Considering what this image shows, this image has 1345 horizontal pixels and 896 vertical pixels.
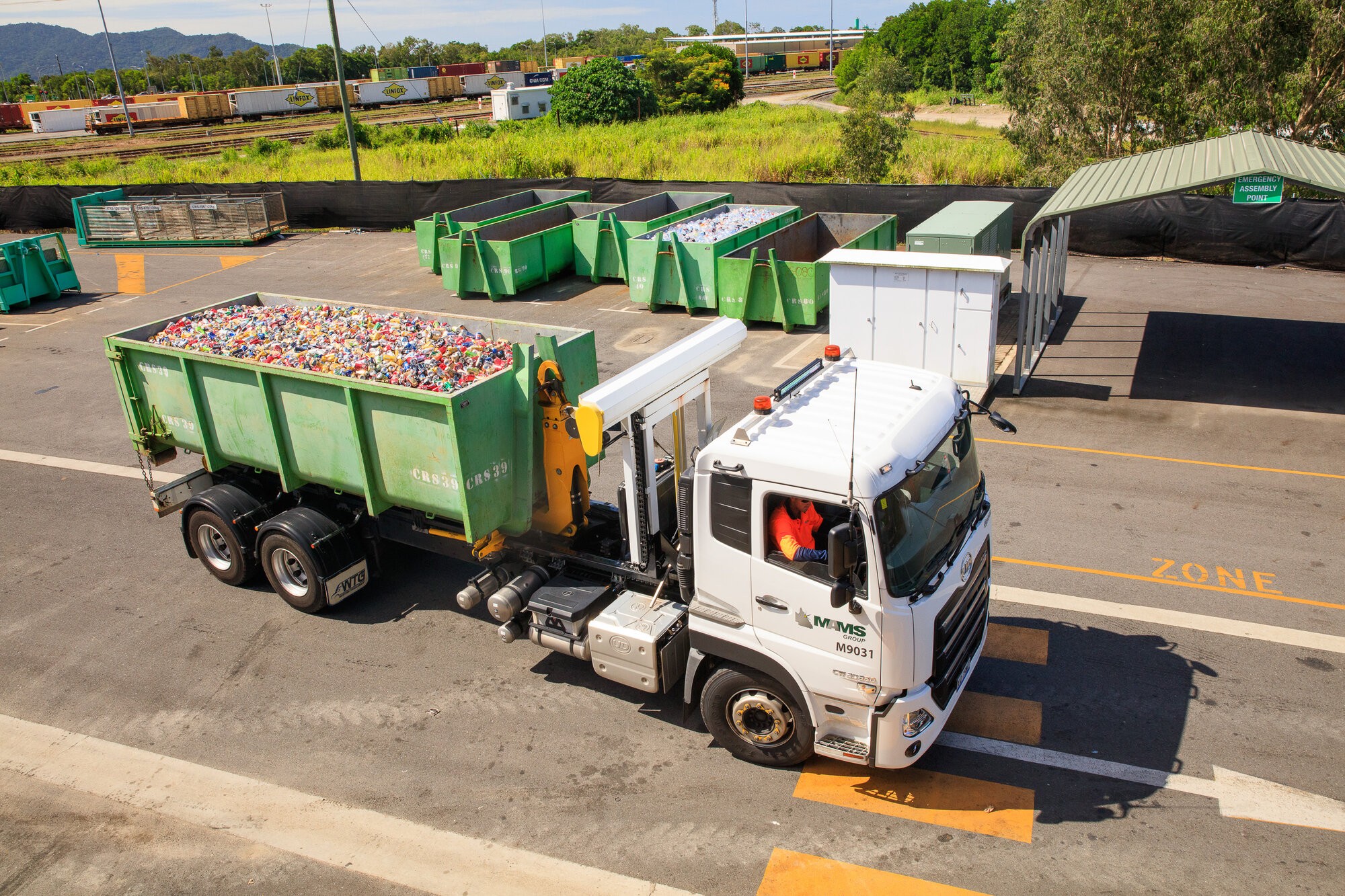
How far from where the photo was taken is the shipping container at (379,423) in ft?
23.7

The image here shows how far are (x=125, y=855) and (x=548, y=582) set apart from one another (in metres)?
3.42

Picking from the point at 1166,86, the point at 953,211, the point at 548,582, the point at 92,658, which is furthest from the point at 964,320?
the point at 1166,86

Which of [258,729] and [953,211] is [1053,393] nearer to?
[953,211]

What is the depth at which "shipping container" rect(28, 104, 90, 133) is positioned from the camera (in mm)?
78375

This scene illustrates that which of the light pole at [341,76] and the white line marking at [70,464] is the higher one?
the light pole at [341,76]

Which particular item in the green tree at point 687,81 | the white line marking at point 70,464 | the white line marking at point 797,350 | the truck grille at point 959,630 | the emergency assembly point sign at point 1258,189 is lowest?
the white line marking at point 797,350

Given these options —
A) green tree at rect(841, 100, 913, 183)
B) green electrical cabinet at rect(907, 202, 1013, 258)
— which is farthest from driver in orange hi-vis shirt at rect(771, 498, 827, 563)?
green tree at rect(841, 100, 913, 183)

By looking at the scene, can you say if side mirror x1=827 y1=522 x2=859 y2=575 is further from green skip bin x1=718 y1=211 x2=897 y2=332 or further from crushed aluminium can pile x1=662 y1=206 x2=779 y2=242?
crushed aluminium can pile x1=662 y1=206 x2=779 y2=242

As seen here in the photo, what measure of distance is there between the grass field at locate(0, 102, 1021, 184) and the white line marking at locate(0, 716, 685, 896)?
24.2 metres

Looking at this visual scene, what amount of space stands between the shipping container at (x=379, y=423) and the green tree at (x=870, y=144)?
63.2ft

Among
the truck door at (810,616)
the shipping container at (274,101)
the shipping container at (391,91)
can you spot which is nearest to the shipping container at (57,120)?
the shipping container at (274,101)

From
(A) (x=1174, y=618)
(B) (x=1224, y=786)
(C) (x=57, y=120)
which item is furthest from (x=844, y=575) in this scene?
(C) (x=57, y=120)

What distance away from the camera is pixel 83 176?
39062mm

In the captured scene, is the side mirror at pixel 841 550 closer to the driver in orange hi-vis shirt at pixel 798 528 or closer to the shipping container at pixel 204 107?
the driver in orange hi-vis shirt at pixel 798 528
